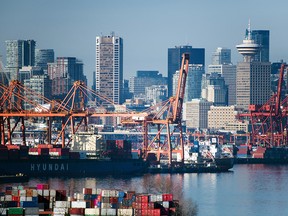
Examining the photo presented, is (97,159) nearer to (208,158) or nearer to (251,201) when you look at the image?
(208,158)

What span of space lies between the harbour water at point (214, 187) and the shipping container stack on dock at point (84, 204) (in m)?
5.17

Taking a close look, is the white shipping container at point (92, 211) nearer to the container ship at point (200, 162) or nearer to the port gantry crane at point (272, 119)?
the container ship at point (200, 162)

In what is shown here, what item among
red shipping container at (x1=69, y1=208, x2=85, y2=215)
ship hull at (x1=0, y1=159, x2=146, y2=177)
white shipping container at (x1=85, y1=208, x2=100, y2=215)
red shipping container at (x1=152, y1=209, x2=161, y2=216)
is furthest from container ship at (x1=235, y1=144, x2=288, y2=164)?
red shipping container at (x1=69, y1=208, x2=85, y2=215)

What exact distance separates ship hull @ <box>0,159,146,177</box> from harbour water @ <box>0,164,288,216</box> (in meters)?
2.51

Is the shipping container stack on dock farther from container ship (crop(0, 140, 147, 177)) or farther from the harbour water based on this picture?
container ship (crop(0, 140, 147, 177))

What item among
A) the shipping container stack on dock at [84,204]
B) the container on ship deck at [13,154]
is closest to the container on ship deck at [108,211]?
the shipping container stack on dock at [84,204]

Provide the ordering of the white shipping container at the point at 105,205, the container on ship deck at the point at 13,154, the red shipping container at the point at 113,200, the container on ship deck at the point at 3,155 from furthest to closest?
1. the container on ship deck at the point at 13,154
2. the container on ship deck at the point at 3,155
3. the red shipping container at the point at 113,200
4. the white shipping container at the point at 105,205

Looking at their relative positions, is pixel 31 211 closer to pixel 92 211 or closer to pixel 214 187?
pixel 92 211

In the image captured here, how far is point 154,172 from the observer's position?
118m

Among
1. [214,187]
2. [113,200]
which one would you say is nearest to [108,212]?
[113,200]

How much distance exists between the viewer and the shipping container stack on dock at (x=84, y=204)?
62562 mm

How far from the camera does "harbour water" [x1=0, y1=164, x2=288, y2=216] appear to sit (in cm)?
8012

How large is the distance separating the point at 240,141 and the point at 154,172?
235 ft

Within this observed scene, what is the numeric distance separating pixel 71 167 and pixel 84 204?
1885 inches
